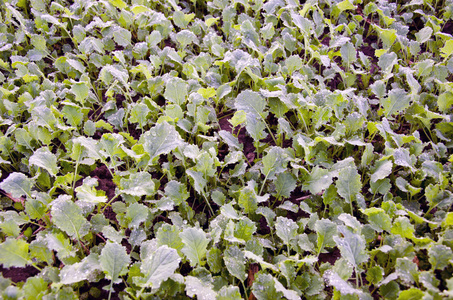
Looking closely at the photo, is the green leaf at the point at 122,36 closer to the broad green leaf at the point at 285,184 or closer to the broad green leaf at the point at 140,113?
the broad green leaf at the point at 140,113

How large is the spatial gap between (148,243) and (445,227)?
1287 mm

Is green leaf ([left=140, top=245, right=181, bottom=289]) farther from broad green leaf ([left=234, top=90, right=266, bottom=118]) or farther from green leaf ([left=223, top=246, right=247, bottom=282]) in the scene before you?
broad green leaf ([left=234, top=90, right=266, bottom=118])

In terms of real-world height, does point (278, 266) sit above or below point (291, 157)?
below

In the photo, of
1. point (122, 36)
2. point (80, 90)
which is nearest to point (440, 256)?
point (80, 90)

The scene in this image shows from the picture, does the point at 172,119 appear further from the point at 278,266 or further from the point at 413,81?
the point at 413,81

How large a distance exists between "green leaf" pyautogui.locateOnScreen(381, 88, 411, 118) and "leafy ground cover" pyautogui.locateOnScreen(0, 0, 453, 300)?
1.5 inches

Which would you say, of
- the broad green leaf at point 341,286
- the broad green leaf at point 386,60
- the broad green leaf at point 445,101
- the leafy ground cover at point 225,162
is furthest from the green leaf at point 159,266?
the broad green leaf at point 386,60

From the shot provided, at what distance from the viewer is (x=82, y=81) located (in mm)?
2172

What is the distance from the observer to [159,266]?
4.46 ft

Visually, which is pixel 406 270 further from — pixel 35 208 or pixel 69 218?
pixel 35 208

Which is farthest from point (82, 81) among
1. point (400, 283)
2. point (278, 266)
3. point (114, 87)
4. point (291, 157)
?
point (400, 283)

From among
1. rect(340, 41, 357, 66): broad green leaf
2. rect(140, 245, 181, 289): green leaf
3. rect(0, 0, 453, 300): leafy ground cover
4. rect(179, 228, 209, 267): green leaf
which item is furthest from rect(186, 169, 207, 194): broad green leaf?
rect(340, 41, 357, 66): broad green leaf

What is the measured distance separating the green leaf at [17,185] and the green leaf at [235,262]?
1.00m

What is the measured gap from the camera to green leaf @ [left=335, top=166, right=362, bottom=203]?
1720 mm
